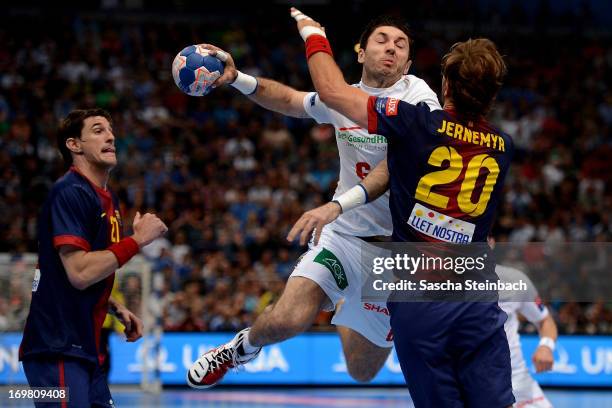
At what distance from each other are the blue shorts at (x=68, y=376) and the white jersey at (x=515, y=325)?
155 inches

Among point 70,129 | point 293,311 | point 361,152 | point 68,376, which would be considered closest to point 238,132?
point 361,152

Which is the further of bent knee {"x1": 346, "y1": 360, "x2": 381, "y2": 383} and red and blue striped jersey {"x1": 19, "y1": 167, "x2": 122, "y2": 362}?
bent knee {"x1": 346, "y1": 360, "x2": 381, "y2": 383}

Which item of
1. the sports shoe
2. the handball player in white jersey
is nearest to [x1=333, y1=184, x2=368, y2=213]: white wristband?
the handball player in white jersey

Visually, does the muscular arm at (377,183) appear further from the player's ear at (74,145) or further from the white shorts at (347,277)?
the player's ear at (74,145)

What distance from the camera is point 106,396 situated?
6273 mm

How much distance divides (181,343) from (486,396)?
11.7 meters

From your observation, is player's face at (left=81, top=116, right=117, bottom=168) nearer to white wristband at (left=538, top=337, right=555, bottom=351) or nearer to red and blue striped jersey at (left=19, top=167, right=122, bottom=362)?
red and blue striped jersey at (left=19, top=167, right=122, bottom=362)

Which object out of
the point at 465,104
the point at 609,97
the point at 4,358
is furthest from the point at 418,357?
the point at 609,97

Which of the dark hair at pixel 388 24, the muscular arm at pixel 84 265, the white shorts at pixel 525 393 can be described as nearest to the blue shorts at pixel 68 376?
the muscular arm at pixel 84 265

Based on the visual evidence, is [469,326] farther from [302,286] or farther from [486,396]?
[302,286]

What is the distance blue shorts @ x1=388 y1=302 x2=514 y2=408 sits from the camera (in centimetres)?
546

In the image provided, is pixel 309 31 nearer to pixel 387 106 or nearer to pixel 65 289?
pixel 387 106

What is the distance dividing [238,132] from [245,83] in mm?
13460

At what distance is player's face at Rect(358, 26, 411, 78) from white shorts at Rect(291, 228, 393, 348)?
4.34ft
